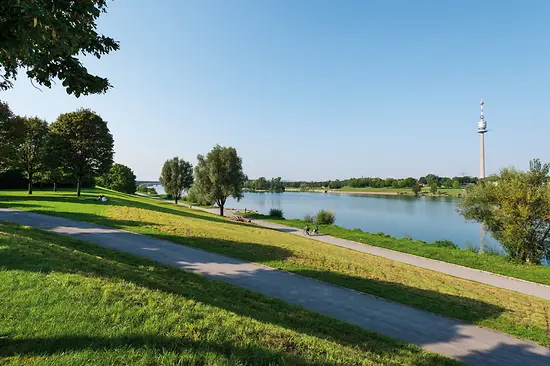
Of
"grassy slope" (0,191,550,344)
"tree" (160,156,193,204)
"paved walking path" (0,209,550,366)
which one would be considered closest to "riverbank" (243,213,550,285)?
"grassy slope" (0,191,550,344)

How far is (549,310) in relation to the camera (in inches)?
396

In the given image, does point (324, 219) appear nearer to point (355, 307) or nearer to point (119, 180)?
point (355, 307)

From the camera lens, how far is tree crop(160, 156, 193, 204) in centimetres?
5969

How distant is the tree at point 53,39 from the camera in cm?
340

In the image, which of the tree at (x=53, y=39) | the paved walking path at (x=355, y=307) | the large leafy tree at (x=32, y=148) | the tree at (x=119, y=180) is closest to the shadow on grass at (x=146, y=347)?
the tree at (x=53, y=39)

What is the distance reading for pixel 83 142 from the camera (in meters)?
30.6

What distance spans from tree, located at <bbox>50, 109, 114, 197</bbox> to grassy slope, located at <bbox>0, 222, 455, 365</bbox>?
28.3m

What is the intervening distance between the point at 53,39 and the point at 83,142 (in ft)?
104

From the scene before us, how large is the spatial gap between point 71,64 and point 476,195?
88.3 ft

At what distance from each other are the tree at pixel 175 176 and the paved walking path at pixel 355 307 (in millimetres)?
48117

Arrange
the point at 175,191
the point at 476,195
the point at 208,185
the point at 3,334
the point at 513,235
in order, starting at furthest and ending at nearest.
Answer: the point at 175,191
the point at 208,185
the point at 476,195
the point at 513,235
the point at 3,334

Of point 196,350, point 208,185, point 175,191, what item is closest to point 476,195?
point 196,350

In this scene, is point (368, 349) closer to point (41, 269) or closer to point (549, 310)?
point (41, 269)

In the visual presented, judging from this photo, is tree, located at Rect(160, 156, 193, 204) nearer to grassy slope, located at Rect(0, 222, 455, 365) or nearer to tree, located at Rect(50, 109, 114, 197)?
tree, located at Rect(50, 109, 114, 197)
